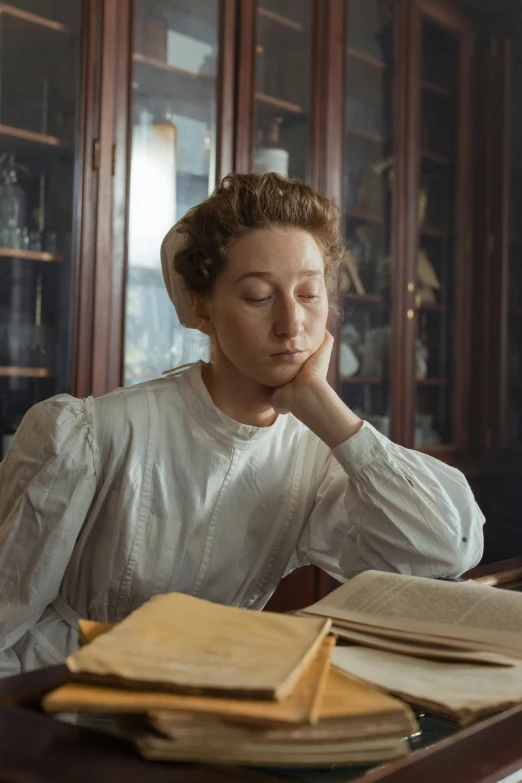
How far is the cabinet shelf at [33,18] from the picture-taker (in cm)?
229

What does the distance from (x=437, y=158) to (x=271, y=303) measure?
8.60ft

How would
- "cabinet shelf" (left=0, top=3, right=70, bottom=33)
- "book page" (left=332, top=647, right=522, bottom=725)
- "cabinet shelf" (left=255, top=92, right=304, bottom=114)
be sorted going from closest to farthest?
"book page" (left=332, top=647, right=522, bottom=725)
"cabinet shelf" (left=0, top=3, right=70, bottom=33)
"cabinet shelf" (left=255, top=92, right=304, bottom=114)

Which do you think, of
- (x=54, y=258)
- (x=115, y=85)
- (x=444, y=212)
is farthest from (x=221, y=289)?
(x=444, y=212)

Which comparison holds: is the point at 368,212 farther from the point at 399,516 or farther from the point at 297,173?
the point at 399,516

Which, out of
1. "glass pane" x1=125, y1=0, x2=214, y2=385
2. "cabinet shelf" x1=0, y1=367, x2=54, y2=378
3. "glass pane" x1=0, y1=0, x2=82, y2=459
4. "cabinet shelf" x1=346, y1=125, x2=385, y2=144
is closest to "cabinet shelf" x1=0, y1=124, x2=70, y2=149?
"glass pane" x1=0, y1=0, x2=82, y2=459

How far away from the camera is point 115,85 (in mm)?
2463

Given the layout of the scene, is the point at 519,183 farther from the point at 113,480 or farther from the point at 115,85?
the point at 113,480

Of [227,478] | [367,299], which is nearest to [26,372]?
[227,478]

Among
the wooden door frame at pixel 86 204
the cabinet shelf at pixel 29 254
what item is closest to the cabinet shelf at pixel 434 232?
the wooden door frame at pixel 86 204

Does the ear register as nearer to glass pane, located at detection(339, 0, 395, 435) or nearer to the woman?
the woman

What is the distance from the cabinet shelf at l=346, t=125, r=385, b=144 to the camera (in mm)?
3236

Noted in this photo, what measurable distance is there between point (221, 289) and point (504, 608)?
0.66 meters

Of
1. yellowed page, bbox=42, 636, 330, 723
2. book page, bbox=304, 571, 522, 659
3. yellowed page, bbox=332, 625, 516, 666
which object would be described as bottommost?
yellowed page, bbox=332, 625, 516, 666

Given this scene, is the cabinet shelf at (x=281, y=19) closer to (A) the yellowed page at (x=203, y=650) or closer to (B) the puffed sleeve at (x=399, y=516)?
(B) the puffed sleeve at (x=399, y=516)
